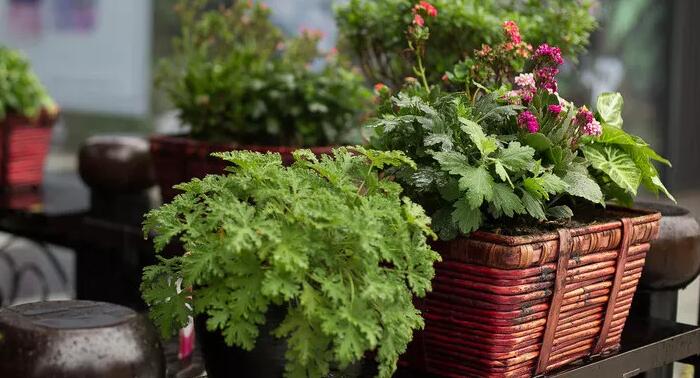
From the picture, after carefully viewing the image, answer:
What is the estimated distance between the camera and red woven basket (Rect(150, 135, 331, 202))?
261 cm

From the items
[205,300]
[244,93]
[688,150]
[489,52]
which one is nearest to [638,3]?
[688,150]

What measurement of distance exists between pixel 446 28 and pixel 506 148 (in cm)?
69

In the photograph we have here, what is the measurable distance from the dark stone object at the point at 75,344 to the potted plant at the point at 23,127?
2.50m

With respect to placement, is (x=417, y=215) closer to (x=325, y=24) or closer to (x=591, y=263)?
(x=591, y=263)

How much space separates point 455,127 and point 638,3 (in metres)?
7.28

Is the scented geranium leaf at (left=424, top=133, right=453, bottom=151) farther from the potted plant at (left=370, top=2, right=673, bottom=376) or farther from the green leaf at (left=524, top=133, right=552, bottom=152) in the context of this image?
the green leaf at (left=524, top=133, right=552, bottom=152)

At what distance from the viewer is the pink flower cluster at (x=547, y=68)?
161 centimetres

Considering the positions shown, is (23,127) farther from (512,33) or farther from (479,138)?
(479,138)

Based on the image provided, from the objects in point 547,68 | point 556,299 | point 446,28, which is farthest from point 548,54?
point 446,28

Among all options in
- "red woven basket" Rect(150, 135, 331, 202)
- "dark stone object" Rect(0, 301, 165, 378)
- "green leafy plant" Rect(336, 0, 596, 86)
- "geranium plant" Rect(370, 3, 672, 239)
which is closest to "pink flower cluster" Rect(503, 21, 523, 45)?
"geranium plant" Rect(370, 3, 672, 239)

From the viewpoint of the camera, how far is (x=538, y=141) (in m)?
1.57

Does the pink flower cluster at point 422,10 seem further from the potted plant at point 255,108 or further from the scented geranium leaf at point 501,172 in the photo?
the potted plant at point 255,108

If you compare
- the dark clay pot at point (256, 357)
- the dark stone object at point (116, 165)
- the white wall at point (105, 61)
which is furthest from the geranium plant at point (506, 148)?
the white wall at point (105, 61)

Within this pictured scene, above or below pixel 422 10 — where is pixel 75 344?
below
